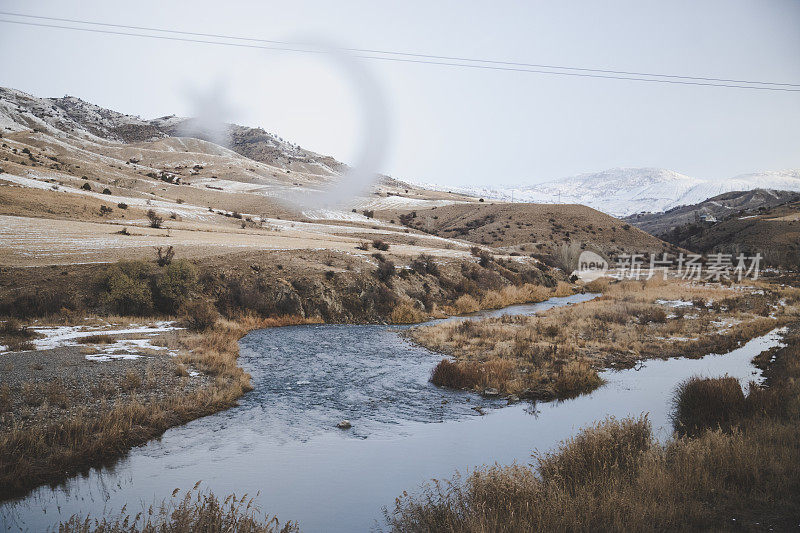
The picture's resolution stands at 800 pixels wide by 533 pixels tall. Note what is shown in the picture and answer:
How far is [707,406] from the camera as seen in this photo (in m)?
12.9

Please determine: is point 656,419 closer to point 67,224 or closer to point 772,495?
point 772,495

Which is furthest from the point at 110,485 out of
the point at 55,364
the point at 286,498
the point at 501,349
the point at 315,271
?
the point at 315,271

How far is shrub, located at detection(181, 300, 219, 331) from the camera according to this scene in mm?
22750

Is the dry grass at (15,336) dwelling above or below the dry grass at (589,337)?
below

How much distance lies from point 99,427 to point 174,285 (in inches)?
633

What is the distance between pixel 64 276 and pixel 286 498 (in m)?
22.4

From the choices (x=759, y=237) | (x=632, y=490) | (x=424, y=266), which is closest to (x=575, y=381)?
(x=632, y=490)

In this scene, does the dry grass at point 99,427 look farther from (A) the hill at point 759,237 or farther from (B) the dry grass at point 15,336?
(A) the hill at point 759,237

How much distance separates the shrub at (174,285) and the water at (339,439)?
25.4 feet

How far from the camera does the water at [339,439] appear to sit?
8.53 meters

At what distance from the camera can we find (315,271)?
31.7 m

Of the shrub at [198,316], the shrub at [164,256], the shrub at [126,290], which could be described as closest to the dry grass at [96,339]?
the shrub at [198,316]

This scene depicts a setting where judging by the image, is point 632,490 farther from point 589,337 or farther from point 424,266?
point 424,266

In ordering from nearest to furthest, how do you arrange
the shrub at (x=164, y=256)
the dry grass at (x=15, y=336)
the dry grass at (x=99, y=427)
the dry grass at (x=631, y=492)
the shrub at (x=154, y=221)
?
the dry grass at (x=631, y=492) → the dry grass at (x=99, y=427) → the dry grass at (x=15, y=336) → the shrub at (x=164, y=256) → the shrub at (x=154, y=221)
